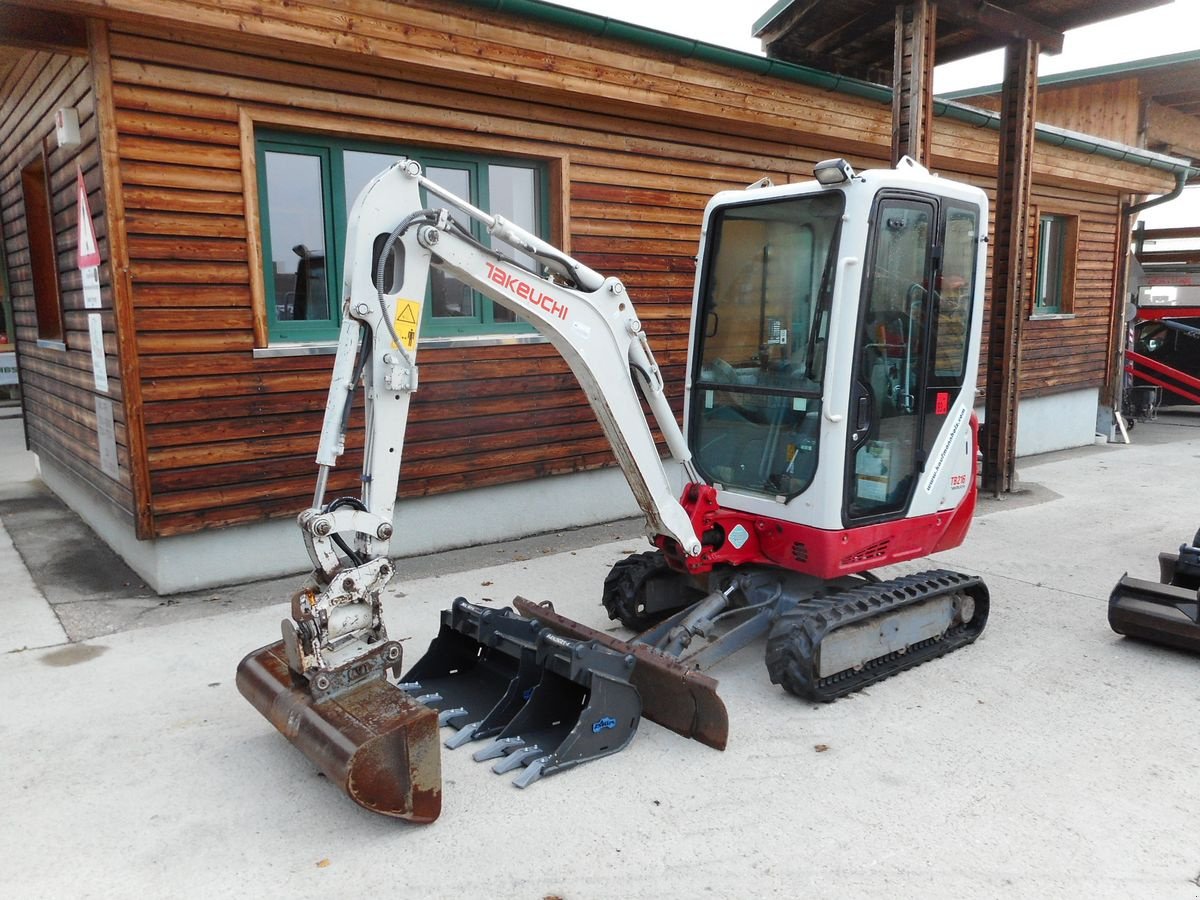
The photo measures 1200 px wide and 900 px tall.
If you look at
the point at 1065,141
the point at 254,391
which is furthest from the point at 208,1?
the point at 1065,141

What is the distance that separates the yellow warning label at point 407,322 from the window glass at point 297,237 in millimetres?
2806

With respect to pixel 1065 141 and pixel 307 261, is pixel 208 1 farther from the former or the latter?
pixel 1065 141

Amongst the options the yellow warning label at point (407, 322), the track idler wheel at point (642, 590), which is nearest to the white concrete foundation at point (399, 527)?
the track idler wheel at point (642, 590)

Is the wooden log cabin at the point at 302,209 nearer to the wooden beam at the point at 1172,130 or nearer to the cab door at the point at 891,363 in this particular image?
the cab door at the point at 891,363

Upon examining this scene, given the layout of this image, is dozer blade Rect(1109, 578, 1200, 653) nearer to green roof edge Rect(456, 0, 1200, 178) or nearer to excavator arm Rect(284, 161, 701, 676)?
excavator arm Rect(284, 161, 701, 676)

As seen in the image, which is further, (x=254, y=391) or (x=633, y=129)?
(x=633, y=129)

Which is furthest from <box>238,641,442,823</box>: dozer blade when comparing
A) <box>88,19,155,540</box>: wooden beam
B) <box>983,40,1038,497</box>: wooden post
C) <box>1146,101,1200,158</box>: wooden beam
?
<box>1146,101,1200,158</box>: wooden beam

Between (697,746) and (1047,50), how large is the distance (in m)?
7.90

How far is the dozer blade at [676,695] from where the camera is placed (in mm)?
3396

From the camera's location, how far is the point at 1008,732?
3633 mm

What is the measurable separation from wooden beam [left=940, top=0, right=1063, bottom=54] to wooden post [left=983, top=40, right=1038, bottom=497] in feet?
0.36

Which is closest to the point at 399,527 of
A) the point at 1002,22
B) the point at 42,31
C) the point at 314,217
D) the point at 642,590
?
the point at 314,217

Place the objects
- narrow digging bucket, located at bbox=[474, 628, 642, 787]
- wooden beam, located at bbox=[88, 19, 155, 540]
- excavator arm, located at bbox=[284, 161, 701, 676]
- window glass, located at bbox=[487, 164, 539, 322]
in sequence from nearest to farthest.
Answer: excavator arm, located at bbox=[284, 161, 701, 676], narrow digging bucket, located at bbox=[474, 628, 642, 787], wooden beam, located at bbox=[88, 19, 155, 540], window glass, located at bbox=[487, 164, 539, 322]

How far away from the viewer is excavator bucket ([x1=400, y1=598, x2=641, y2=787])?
3.33 m
